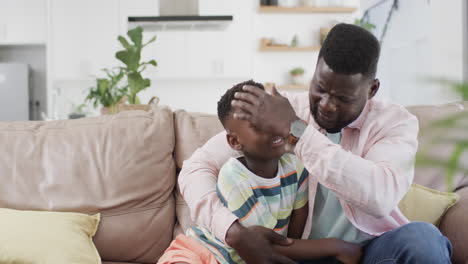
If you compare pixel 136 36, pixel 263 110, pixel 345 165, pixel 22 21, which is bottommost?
pixel 345 165

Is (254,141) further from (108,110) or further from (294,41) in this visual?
(294,41)

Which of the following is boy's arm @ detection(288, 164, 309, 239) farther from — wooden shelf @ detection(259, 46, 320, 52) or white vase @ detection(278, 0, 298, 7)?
white vase @ detection(278, 0, 298, 7)

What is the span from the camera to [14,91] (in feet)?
20.4

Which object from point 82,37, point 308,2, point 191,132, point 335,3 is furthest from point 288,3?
point 191,132

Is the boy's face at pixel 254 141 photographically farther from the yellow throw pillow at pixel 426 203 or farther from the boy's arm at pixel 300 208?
the yellow throw pillow at pixel 426 203

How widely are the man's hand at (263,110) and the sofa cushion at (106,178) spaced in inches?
31.8

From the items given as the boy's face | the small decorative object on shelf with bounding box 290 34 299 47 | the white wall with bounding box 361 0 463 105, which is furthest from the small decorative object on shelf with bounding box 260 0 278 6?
the boy's face

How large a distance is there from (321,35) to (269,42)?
692 millimetres

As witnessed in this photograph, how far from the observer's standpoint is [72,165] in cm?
171

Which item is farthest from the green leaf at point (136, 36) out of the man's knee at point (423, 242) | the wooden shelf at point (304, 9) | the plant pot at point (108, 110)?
the wooden shelf at point (304, 9)

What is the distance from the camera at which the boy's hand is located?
1.15 meters

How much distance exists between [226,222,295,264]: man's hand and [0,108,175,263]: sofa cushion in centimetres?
65

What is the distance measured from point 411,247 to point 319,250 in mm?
198

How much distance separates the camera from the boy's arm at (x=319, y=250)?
1.12 m
